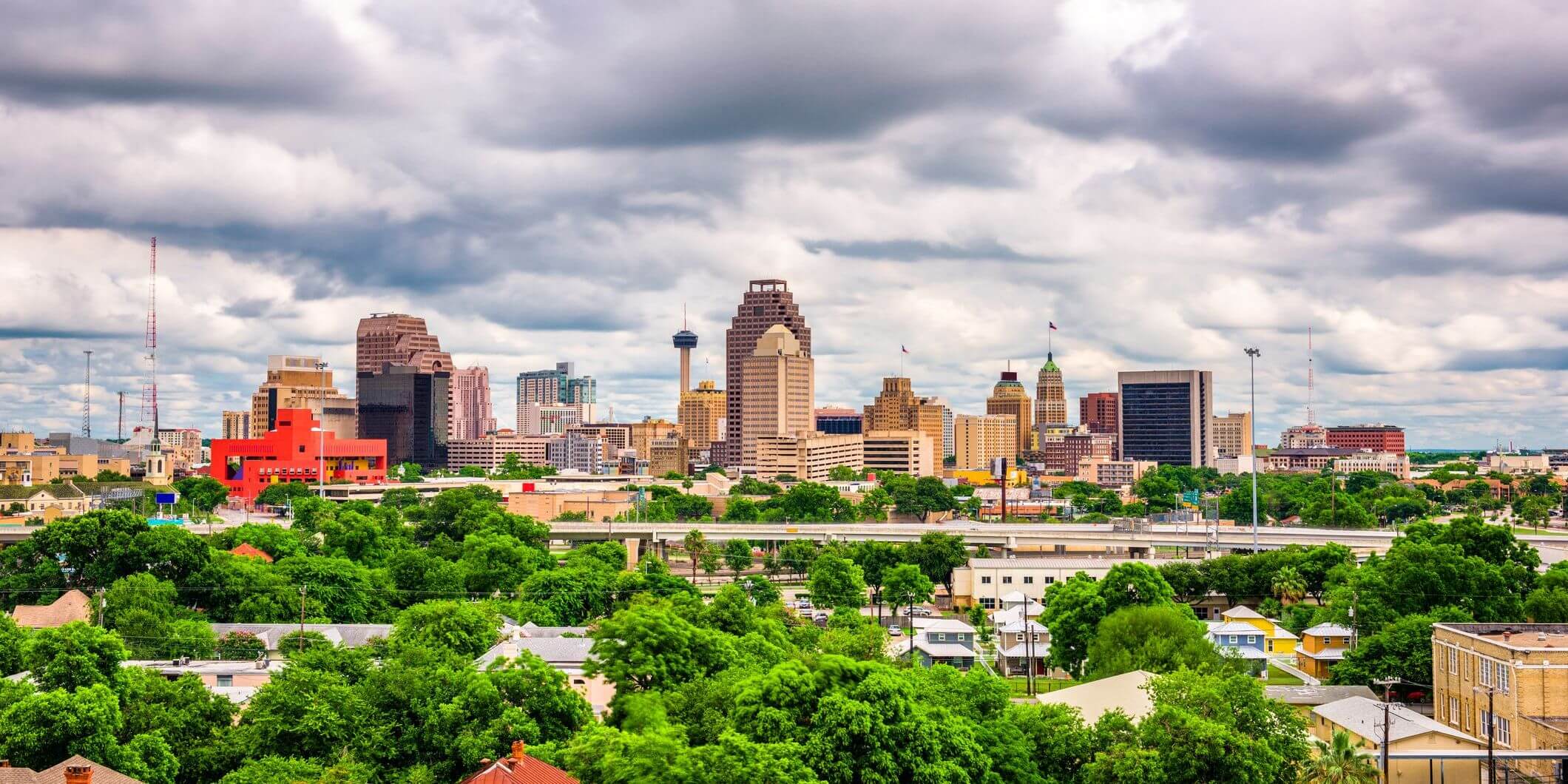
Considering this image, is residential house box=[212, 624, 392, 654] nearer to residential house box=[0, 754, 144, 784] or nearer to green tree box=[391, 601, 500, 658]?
green tree box=[391, 601, 500, 658]

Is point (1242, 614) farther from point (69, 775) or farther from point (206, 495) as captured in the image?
point (206, 495)

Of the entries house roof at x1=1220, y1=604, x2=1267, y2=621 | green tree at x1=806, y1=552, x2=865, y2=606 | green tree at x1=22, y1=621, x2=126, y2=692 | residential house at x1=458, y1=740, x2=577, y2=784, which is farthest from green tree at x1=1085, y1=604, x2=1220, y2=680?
green tree at x1=22, y1=621, x2=126, y2=692

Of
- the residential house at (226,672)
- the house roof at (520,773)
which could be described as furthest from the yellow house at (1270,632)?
the house roof at (520,773)

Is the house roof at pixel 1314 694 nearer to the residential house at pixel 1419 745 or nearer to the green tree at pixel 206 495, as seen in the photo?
the residential house at pixel 1419 745

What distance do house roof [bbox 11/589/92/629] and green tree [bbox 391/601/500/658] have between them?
2716 centimetres

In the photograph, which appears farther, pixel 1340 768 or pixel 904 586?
pixel 904 586

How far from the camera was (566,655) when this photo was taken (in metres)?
65.9

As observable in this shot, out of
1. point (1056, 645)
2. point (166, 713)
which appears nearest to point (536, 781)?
point (166, 713)

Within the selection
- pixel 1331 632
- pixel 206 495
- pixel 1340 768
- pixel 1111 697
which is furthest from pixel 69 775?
pixel 206 495

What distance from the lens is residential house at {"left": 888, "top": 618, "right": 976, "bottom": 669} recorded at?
77938 millimetres

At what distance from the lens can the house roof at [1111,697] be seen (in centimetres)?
5466

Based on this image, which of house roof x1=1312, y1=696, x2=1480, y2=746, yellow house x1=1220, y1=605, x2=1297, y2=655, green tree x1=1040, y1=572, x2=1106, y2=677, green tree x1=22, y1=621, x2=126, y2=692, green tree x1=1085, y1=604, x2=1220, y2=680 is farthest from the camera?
yellow house x1=1220, y1=605, x2=1297, y2=655

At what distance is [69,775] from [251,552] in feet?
237

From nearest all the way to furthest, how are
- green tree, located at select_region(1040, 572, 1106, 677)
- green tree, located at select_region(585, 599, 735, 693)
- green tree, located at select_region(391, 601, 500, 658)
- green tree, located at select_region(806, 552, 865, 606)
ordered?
green tree, located at select_region(585, 599, 735, 693), green tree, located at select_region(391, 601, 500, 658), green tree, located at select_region(1040, 572, 1106, 677), green tree, located at select_region(806, 552, 865, 606)
